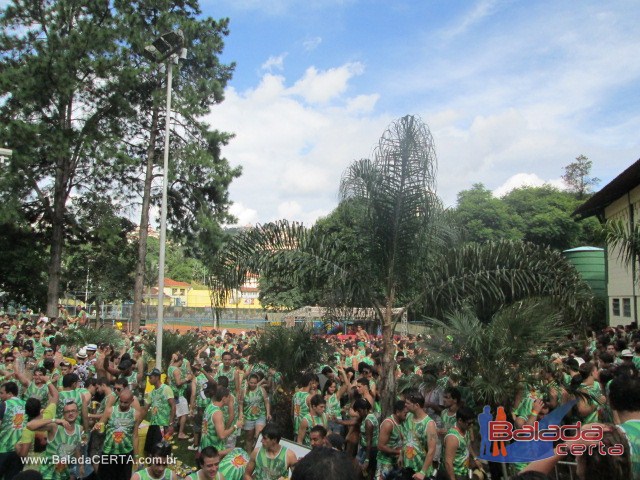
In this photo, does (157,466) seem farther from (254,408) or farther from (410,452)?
(254,408)

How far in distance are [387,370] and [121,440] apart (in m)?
3.98

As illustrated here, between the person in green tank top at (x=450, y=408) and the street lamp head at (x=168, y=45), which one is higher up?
the street lamp head at (x=168, y=45)

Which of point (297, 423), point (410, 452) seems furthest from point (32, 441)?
point (410, 452)

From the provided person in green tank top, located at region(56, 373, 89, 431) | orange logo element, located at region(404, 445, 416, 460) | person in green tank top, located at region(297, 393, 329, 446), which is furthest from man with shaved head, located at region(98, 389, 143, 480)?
orange logo element, located at region(404, 445, 416, 460)

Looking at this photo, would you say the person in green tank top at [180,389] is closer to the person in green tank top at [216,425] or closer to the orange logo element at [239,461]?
the person in green tank top at [216,425]

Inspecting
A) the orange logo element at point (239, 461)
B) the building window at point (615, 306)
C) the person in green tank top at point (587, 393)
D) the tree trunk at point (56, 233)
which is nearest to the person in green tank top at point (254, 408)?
the orange logo element at point (239, 461)

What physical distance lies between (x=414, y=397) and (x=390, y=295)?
3.28m

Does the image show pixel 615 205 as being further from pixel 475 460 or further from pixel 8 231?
pixel 8 231

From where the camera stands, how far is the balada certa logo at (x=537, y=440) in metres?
2.85

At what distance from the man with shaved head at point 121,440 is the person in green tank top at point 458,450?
12.2 ft

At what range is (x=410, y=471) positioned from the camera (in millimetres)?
5602

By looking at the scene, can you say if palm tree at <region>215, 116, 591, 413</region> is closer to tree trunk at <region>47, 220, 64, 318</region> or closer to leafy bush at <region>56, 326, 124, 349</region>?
leafy bush at <region>56, 326, 124, 349</region>

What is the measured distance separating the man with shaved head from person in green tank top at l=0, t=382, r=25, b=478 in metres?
0.95

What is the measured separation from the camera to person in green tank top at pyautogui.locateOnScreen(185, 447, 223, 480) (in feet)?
16.0
